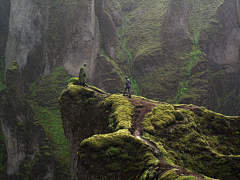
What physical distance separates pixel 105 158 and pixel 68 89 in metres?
7.89

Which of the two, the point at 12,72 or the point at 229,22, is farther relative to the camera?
the point at 229,22

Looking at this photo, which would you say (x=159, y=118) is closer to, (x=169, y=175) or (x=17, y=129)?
(x=169, y=175)

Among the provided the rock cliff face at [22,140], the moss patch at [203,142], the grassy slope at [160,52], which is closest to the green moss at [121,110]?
the moss patch at [203,142]

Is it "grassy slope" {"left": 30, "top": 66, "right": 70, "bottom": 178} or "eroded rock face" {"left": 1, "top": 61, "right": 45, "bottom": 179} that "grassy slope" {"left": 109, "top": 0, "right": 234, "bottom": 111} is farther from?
"eroded rock face" {"left": 1, "top": 61, "right": 45, "bottom": 179}

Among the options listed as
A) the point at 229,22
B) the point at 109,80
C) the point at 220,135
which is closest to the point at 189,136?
the point at 220,135

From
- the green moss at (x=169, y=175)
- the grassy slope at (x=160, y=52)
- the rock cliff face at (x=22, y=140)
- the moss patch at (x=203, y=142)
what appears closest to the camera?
the green moss at (x=169, y=175)

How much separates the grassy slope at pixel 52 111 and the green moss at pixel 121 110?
1387 centimetres

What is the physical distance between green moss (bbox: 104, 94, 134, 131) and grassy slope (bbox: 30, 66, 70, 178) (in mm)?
13871

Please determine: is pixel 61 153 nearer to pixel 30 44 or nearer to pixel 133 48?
pixel 30 44

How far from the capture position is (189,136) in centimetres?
1030

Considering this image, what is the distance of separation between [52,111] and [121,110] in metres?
Answer: 18.3

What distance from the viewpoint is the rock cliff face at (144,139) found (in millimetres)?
7668

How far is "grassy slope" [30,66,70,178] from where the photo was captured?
75.1 ft

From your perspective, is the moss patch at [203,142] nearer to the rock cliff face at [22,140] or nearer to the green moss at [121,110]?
the green moss at [121,110]
